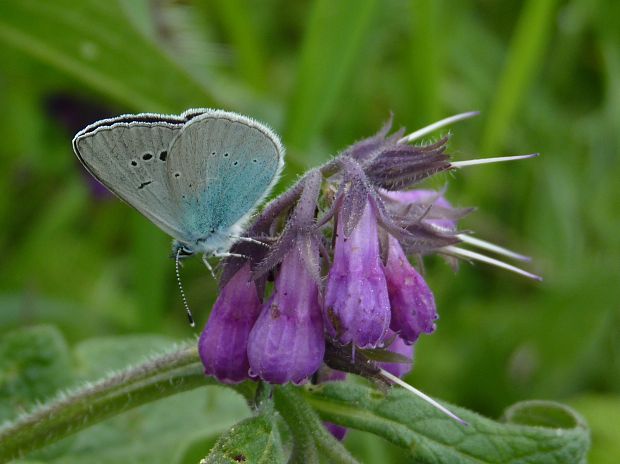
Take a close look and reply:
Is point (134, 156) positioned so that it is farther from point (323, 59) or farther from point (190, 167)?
point (323, 59)

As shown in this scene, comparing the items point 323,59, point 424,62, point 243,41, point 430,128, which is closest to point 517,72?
point 424,62

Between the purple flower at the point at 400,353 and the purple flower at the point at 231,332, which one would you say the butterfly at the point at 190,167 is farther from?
the purple flower at the point at 400,353

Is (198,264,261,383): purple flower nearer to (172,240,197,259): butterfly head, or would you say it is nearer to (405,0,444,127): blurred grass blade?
(172,240,197,259): butterfly head

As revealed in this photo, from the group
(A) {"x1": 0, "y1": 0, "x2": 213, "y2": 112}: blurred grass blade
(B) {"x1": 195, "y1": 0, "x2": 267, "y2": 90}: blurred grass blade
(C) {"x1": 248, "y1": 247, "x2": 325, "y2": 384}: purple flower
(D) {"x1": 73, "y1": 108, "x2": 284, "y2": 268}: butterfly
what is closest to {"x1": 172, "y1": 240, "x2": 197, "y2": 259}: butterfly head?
(D) {"x1": 73, "y1": 108, "x2": 284, "y2": 268}: butterfly

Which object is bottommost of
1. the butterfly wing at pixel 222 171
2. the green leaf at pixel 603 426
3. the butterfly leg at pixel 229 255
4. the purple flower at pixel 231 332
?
the green leaf at pixel 603 426

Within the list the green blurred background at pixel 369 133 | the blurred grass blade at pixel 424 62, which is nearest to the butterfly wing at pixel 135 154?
the green blurred background at pixel 369 133

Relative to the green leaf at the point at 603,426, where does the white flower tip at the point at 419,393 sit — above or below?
above

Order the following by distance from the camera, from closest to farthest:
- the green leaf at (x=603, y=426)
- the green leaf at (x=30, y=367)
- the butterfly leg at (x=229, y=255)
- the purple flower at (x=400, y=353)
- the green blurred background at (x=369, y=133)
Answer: the butterfly leg at (x=229, y=255)
the purple flower at (x=400, y=353)
the green leaf at (x=30, y=367)
the green leaf at (x=603, y=426)
the green blurred background at (x=369, y=133)
